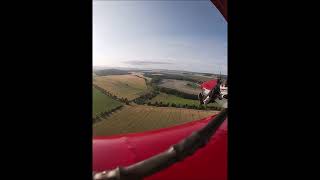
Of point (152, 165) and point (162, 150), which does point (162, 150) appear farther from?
point (152, 165)

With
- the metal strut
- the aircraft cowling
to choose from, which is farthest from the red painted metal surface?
the metal strut

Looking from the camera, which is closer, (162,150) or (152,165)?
(152,165)

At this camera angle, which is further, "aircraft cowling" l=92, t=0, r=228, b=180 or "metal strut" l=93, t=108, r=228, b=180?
"aircraft cowling" l=92, t=0, r=228, b=180

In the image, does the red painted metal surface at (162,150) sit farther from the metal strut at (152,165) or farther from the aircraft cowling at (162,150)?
the metal strut at (152,165)

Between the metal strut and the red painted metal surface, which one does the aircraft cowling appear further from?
the metal strut

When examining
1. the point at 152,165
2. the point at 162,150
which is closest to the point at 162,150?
the point at 162,150

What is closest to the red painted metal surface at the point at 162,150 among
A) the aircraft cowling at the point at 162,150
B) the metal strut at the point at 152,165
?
the aircraft cowling at the point at 162,150

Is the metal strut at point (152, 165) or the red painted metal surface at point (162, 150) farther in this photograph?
the red painted metal surface at point (162, 150)

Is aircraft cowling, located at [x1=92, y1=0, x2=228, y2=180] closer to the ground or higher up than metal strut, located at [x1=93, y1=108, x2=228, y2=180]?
closer to the ground
